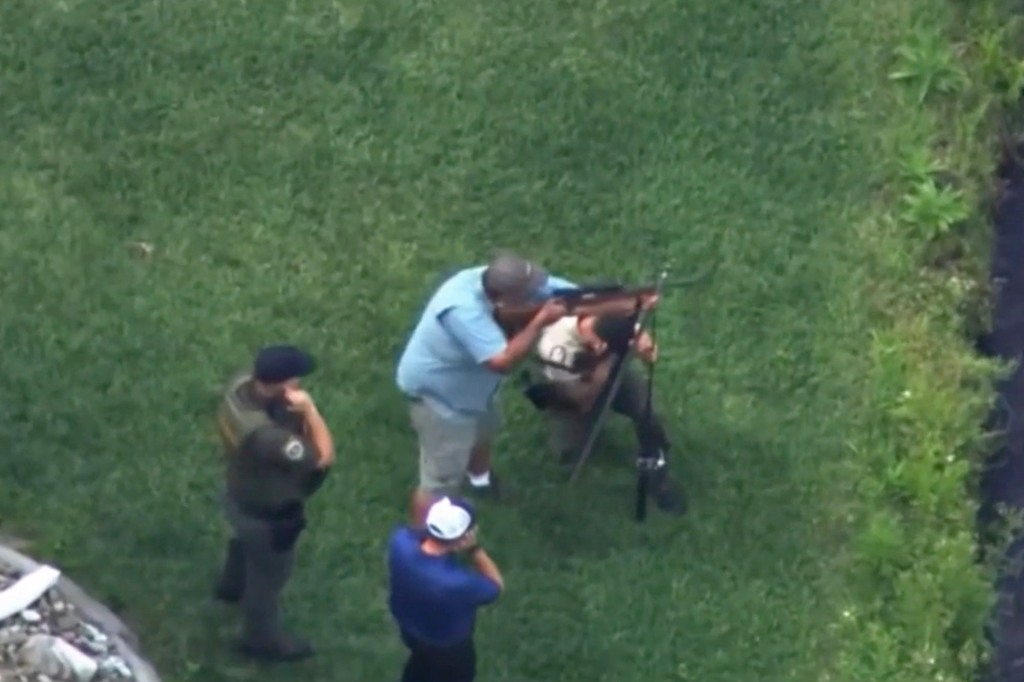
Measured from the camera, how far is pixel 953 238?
1197cm

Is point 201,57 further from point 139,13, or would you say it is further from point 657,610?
point 657,610

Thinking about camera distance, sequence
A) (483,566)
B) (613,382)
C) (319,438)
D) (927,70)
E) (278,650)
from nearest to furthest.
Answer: (483,566), (319,438), (278,650), (613,382), (927,70)

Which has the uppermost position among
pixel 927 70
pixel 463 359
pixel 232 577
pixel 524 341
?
pixel 927 70

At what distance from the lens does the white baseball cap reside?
8219 mm

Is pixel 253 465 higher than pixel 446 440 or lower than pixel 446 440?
higher

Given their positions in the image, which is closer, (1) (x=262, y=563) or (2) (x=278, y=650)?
(1) (x=262, y=563)

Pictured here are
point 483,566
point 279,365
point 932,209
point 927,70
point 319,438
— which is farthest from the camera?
point 927,70

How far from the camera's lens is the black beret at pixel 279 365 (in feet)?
27.7

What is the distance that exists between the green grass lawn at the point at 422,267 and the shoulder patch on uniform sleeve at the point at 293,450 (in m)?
1.50

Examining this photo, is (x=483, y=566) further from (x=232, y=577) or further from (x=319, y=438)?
(x=232, y=577)

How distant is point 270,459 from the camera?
334 inches

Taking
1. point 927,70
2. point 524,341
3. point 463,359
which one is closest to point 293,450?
point 463,359

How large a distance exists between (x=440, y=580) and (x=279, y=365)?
109 cm

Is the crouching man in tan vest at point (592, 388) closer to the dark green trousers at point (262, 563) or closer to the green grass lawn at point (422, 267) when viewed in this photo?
the green grass lawn at point (422, 267)
